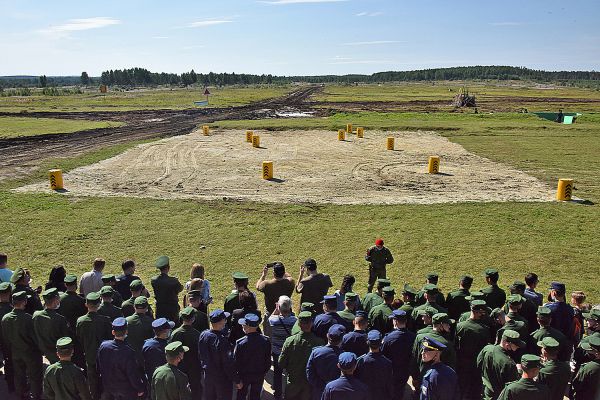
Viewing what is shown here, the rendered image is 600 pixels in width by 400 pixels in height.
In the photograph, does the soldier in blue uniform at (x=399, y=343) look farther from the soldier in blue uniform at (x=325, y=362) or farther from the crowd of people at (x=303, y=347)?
the soldier in blue uniform at (x=325, y=362)

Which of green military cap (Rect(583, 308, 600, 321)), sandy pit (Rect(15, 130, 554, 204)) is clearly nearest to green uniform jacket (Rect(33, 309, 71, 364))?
green military cap (Rect(583, 308, 600, 321))

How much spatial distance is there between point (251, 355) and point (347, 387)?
1798 mm

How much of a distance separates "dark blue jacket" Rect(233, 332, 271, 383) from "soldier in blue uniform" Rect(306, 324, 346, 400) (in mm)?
766

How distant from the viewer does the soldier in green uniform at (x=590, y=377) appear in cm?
622

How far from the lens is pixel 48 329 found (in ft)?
23.6

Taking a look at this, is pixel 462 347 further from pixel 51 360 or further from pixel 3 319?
pixel 3 319

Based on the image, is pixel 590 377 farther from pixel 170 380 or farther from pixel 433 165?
pixel 433 165

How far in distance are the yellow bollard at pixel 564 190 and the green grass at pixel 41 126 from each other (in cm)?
4010

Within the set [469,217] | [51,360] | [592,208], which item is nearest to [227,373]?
[51,360]

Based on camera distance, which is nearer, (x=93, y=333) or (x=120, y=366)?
(x=120, y=366)

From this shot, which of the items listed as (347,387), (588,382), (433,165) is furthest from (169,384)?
(433,165)

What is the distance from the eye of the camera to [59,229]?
16.5 metres

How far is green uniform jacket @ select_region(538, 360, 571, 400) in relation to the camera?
605 cm

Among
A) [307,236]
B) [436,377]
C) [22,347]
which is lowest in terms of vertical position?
[307,236]
